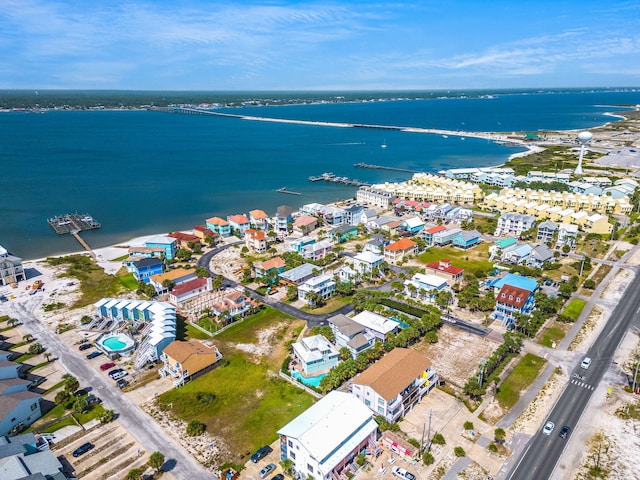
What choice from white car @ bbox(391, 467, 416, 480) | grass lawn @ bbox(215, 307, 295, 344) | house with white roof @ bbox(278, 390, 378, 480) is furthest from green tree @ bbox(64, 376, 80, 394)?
white car @ bbox(391, 467, 416, 480)

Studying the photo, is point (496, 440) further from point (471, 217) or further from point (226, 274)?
point (471, 217)

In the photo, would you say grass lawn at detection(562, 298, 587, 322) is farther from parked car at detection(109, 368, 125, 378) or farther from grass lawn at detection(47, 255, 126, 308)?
grass lawn at detection(47, 255, 126, 308)

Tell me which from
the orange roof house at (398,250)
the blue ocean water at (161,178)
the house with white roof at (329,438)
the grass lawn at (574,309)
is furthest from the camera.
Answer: the blue ocean water at (161,178)

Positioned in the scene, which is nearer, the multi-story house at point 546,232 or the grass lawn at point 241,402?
the grass lawn at point 241,402

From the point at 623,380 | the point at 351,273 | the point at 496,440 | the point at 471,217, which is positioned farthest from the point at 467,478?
the point at 471,217

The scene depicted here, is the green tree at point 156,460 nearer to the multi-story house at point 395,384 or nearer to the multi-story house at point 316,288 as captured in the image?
the multi-story house at point 395,384

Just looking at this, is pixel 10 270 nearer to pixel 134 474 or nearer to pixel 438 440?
pixel 134 474

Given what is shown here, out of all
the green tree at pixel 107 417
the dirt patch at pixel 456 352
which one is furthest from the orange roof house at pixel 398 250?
the green tree at pixel 107 417
